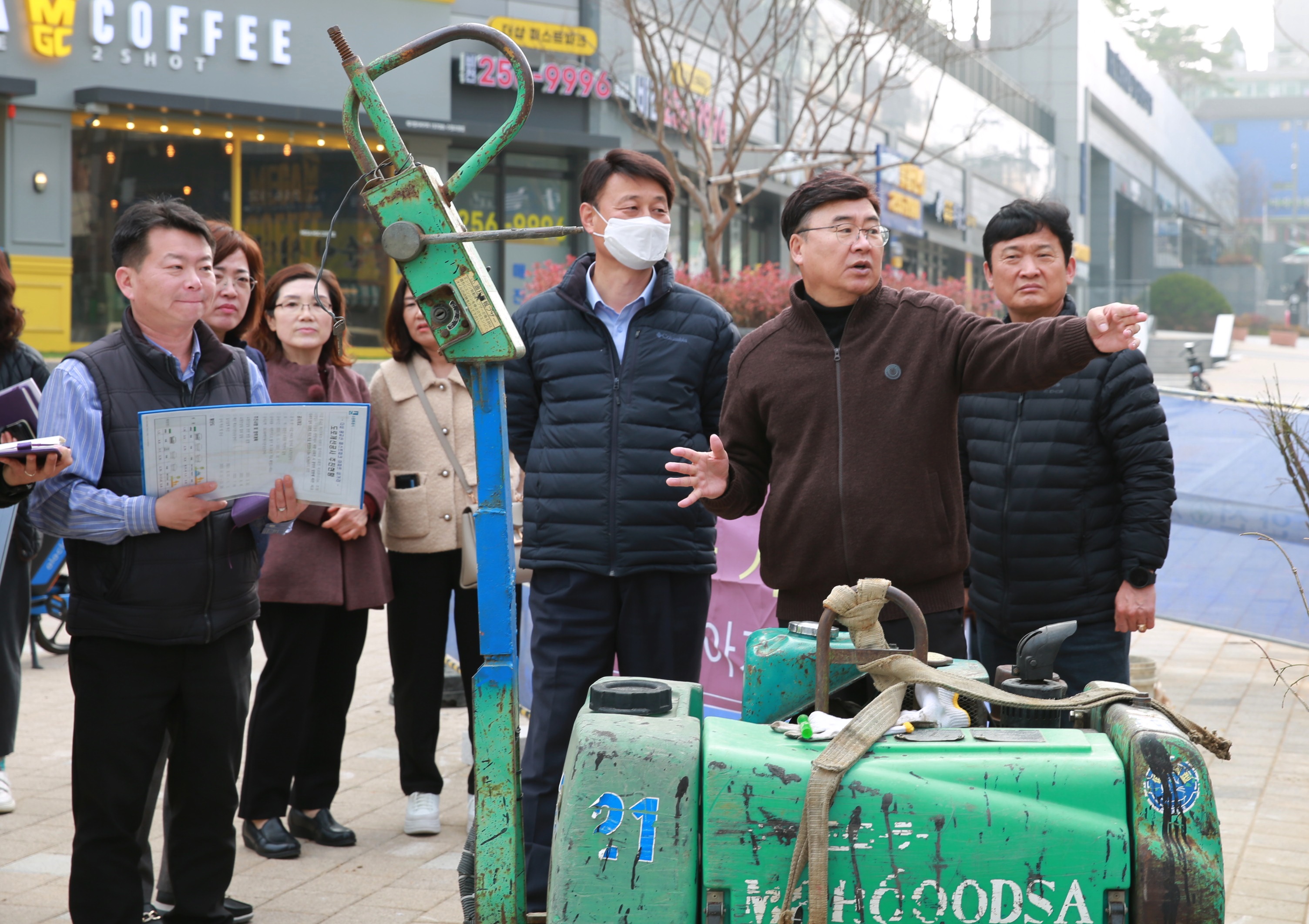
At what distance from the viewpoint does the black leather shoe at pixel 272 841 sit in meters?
4.52

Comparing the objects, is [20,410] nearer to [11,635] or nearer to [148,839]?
[148,839]

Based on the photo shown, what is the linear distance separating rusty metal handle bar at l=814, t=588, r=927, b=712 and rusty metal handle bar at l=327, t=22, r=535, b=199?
1.12 m

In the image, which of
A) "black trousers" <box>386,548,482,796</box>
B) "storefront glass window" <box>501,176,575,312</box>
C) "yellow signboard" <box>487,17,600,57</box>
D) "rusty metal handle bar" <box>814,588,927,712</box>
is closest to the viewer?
"rusty metal handle bar" <box>814,588,927,712</box>

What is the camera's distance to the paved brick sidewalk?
409cm

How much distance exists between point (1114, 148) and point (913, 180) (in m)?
24.5

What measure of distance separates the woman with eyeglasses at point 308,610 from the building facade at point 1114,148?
91.3ft

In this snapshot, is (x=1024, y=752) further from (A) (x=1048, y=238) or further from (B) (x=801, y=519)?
(A) (x=1048, y=238)

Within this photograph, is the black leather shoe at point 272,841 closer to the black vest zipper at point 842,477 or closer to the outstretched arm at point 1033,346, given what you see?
the black vest zipper at point 842,477

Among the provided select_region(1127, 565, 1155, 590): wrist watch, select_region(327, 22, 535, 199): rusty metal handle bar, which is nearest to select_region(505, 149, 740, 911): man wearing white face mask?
select_region(327, 22, 535, 199): rusty metal handle bar

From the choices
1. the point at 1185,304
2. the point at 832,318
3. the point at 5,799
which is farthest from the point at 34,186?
the point at 1185,304

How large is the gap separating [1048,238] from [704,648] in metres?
2.30

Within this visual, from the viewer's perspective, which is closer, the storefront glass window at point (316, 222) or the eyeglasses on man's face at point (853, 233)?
the eyeglasses on man's face at point (853, 233)

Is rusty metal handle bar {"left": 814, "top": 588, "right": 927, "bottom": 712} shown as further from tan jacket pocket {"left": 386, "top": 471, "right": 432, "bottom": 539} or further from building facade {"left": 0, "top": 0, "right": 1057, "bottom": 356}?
building facade {"left": 0, "top": 0, "right": 1057, "bottom": 356}

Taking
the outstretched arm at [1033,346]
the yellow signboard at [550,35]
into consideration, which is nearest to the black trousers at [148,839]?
the outstretched arm at [1033,346]
